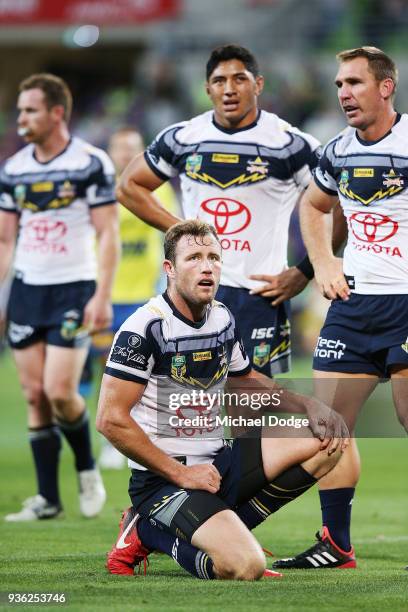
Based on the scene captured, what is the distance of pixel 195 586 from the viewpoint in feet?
18.2

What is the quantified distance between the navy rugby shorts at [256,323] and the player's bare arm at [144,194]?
0.58 meters

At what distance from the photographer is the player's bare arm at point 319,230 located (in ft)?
22.3

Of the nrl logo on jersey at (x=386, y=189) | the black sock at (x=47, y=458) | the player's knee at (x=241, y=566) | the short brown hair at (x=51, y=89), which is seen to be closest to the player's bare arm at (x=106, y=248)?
the short brown hair at (x=51, y=89)

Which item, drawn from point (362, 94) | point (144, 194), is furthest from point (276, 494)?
point (144, 194)

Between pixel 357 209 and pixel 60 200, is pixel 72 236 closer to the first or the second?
→ pixel 60 200

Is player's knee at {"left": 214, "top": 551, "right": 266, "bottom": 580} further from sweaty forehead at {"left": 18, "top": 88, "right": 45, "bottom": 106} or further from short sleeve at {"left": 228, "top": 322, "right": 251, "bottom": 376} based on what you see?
sweaty forehead at {"left": 18, "top": 88, "right": 45, "bottom": 106}

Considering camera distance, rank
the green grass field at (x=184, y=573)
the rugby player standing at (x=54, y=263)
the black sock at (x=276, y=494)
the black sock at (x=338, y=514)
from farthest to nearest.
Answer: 1. the rugby player standing at (x=54, y=263)
2. the black sock at (x=338, y=514)
3. the black sock at (x=276, y=494)
4. the green grass field at (x=184, y=573)

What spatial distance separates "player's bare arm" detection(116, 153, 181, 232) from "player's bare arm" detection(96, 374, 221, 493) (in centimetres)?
179

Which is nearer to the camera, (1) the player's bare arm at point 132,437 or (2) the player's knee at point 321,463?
(1) the player's bare arm at point 132,437

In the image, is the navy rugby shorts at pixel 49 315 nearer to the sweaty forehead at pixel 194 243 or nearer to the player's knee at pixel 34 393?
the player's knee at pixel 34 393

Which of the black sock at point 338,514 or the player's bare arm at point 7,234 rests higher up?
the player's bare arm at point 7,234

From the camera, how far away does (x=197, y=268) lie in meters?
5.96

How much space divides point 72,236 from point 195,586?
3545 millimetres

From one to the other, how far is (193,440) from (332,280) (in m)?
1.17
